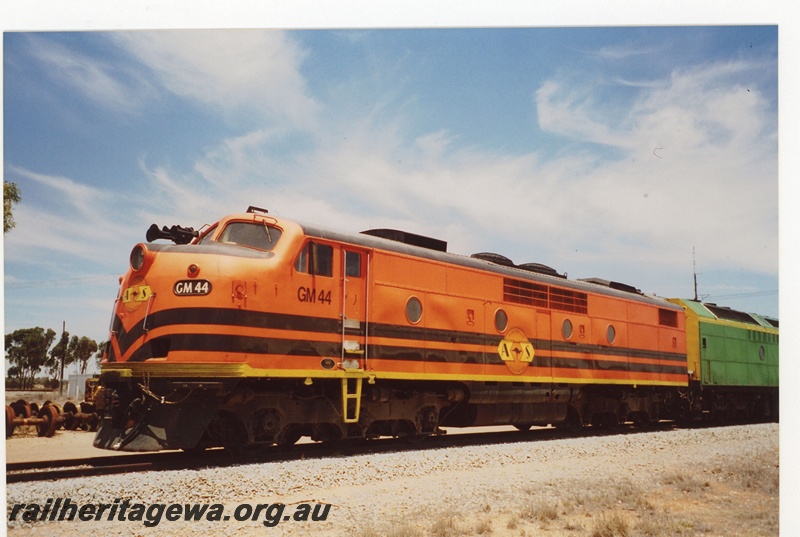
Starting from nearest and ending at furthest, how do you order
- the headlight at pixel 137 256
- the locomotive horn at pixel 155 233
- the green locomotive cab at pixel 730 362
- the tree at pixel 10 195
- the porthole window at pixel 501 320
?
the tree at pixel 10 195 → the headlight at pixel 137 256 → the locomotive horn at pixel 155 233 → the porthole window at pixel 501 320 → the green locomotive cab at pixel 730 362

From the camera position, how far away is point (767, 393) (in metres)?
22.3

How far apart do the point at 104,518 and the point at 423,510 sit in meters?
3.69

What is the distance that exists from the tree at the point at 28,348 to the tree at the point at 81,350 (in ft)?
1.94

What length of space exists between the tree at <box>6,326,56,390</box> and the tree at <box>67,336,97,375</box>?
0.59m

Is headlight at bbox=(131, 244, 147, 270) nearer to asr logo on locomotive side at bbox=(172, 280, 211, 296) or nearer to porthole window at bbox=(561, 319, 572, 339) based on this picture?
asr logo on locomotive side at bbox=(172, 280, 211, 296)

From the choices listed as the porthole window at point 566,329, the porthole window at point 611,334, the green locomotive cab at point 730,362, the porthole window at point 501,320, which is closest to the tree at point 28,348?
the porthole window at point 501,320

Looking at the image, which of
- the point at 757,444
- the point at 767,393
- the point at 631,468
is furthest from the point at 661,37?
the point at 767,393

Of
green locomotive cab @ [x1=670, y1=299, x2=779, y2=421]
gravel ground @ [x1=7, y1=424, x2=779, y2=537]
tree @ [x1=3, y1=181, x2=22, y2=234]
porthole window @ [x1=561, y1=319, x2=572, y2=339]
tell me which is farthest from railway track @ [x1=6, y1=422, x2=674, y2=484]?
green locomotive cab @ [x1=670, y1=299, x2=779, y2=421]

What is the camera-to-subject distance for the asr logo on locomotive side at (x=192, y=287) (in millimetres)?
9266

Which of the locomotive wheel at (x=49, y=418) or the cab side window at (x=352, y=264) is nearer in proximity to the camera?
the cab side window at (x=352, y=264)

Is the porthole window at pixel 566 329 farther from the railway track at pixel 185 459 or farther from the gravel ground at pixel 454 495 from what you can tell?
the gravel ground at pixel 454 495

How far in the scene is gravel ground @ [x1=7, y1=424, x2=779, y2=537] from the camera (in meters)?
7.63
